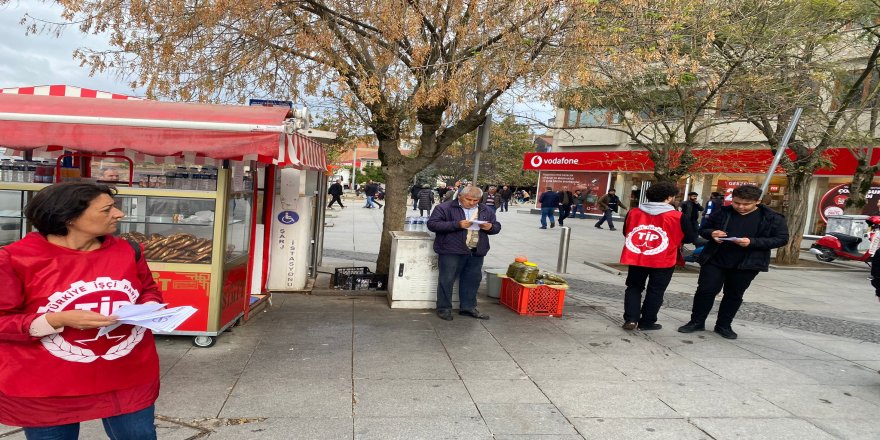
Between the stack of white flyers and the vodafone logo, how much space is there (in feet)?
90.7

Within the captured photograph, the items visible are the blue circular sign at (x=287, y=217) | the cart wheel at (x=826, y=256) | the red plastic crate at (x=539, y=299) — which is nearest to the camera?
the red plastic crate at (x=539, y=299)

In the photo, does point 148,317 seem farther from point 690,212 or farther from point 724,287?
point 690,212

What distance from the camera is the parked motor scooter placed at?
12.8 metres

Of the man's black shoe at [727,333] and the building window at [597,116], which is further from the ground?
the building window at [597,116]

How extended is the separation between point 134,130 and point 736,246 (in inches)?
219

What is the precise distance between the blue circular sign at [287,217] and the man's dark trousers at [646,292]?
4.03 meters

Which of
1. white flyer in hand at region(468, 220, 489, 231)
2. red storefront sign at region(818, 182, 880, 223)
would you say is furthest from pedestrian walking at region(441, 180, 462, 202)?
red storefront sign at region(818, 182, 880, 223)

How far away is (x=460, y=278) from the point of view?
6.20 meters

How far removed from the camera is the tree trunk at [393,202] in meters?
7.26

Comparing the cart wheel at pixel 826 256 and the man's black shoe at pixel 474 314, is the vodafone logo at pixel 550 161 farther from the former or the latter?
the man's black shoe at pixel 474 314

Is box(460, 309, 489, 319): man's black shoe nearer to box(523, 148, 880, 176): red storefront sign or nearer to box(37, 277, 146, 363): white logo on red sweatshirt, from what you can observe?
box(37, 277, 146, 363): white logo on red sweatshirt

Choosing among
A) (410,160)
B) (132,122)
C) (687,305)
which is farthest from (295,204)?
(687,305)

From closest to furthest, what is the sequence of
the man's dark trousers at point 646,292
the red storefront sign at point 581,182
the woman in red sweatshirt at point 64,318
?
the woman in red sweatshirt at point 64,318 → the man's dark trousers at point 646,292 → the red storefront sign at point 581,182

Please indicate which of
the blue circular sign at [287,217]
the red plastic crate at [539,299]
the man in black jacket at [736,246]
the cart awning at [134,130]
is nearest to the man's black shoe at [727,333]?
the man in black jacket at [736,246]
